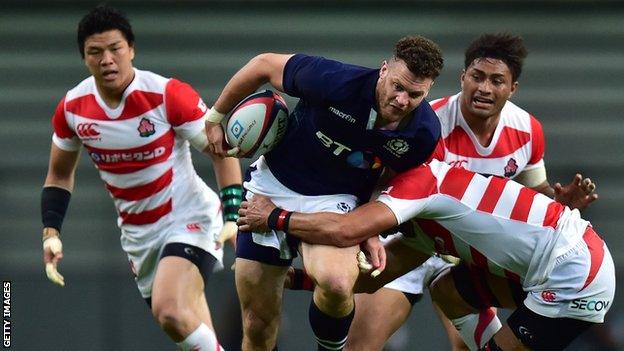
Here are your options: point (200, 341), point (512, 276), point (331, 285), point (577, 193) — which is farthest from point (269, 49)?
point (331, 285)

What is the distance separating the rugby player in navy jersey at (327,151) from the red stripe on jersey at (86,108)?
1.17 m

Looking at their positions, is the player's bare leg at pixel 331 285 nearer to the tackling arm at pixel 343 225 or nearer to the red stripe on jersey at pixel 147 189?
the tackling arm at pixel 343 225

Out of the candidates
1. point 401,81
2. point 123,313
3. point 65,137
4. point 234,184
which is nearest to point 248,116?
point 401,81

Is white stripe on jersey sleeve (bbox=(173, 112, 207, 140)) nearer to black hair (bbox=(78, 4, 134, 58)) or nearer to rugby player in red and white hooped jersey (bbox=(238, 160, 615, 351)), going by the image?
black hair (bbox=(78, 4, 134, 58))

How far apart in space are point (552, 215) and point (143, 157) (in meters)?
2.27

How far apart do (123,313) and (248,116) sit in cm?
368

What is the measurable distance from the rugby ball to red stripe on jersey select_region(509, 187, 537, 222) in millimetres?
1062

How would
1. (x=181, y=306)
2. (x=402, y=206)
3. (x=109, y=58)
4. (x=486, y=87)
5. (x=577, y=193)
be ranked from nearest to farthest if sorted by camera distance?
(x=402, y=206) → (x=577, y=193) → (x=486, y=87) → (x=181, y=306) → (x=109, y=58)

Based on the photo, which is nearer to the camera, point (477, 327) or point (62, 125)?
point (477, 327)

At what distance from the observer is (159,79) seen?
6.84m

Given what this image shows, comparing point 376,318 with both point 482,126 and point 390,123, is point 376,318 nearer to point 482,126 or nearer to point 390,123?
point 482,126

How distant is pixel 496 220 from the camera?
556 centimetres

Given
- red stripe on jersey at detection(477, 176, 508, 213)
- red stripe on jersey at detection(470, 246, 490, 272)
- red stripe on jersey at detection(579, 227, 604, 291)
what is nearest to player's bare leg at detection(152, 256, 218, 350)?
red stripe on jersey at detection(470, 246, 490, 272)

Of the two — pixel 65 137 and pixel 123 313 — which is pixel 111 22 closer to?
pixel 65 137
